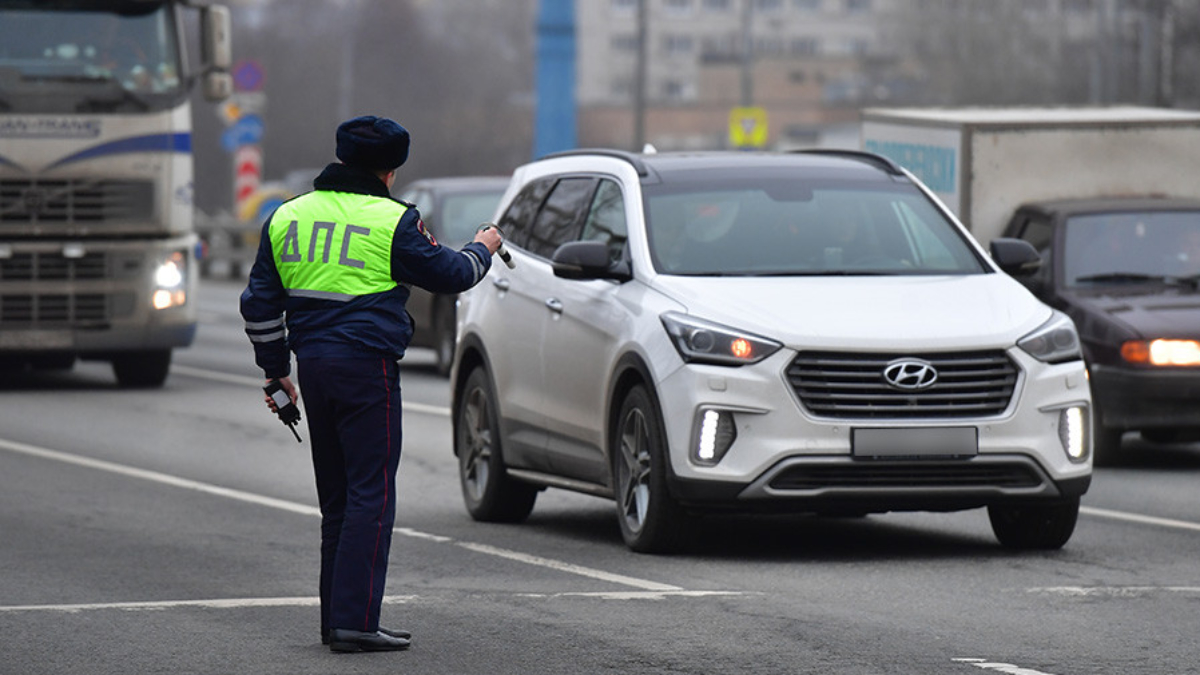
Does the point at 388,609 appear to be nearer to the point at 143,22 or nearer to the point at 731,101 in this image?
the point at 143,22

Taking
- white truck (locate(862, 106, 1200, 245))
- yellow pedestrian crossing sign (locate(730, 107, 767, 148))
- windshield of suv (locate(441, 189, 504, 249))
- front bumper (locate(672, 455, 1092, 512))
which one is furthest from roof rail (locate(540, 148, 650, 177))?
yellow pedestrian crossing sign (locate(730, 107, 767, 148))

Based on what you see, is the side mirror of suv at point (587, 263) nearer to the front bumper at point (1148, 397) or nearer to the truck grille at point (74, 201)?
the front bumper at point (1148, 397)

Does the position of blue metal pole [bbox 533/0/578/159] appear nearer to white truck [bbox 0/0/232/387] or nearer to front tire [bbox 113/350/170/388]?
front tire [bbox 113/350/170/388]

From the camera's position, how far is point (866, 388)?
10109 mm

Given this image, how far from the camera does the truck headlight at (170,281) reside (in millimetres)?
20812

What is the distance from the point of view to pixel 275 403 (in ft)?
26.8

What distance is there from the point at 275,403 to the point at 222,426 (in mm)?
10008

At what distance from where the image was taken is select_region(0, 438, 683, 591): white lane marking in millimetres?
9820

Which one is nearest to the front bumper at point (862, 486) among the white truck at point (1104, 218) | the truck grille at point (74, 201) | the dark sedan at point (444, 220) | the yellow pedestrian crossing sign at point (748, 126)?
the white truck at point (1104, 218)

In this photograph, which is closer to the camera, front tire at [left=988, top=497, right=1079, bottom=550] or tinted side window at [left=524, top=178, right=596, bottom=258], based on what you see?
front tire at [left=988, top=497, right=1079, bottom=550]

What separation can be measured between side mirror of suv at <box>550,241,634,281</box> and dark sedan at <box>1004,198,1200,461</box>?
4.62 metres

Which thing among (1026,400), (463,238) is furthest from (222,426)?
(1026,400)

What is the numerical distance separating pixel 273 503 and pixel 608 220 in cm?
269

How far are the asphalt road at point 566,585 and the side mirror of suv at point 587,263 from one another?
1174 mm
